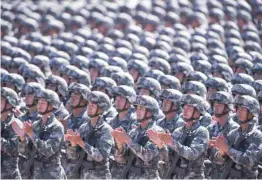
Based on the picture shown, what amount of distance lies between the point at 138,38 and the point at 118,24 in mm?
2433

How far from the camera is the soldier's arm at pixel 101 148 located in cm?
1370

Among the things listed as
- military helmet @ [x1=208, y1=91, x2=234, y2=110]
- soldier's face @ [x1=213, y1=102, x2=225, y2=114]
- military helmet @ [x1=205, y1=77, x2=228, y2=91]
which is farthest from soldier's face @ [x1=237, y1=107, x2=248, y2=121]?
military helmet @ [x1=205, y1=77, x2=228, y2=91]

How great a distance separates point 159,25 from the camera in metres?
25.2

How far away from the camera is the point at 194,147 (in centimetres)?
1355

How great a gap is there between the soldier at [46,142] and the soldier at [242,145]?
2.56m

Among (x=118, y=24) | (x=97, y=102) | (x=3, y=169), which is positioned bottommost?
(x=118, y=24)

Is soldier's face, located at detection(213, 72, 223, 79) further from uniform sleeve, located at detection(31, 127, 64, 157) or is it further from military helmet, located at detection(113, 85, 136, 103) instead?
uniform sleeve, located at detection(31, 127, 64, 157)

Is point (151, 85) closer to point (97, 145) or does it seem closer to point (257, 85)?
point (257, 85)

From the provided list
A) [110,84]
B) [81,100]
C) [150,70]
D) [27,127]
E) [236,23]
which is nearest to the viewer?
[27,127]

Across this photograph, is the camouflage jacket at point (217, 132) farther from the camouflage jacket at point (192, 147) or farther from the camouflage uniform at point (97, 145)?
the camouflage uniform at point (97, 145)

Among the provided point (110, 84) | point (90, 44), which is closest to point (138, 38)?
point (90, 44)

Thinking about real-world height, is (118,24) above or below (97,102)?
below

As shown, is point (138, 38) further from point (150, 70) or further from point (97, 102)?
point (97, 102)

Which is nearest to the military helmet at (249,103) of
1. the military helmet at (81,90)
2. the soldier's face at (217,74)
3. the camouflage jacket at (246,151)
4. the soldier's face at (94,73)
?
the camouflage jacket at (246,151)
